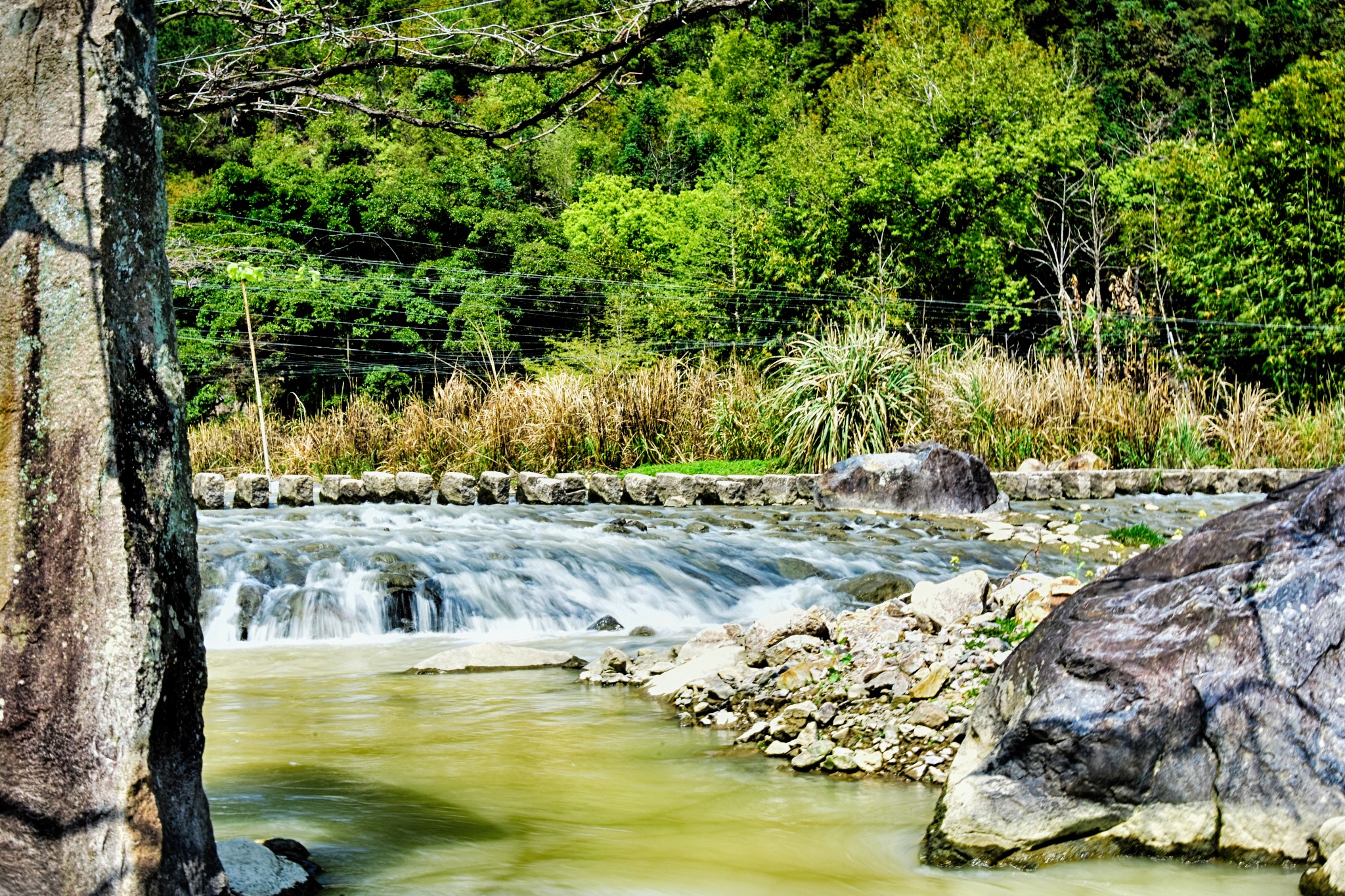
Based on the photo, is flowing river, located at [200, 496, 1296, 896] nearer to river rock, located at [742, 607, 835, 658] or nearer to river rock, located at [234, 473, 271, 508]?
river rock, located at [742, 607, 835, 658]

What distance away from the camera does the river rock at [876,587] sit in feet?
22.9

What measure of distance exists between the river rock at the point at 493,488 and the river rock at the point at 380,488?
819 millimetres

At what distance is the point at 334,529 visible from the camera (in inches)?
363

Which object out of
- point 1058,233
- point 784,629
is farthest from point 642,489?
point 1058,233

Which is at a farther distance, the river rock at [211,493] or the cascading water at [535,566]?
the river rock at [211,493]

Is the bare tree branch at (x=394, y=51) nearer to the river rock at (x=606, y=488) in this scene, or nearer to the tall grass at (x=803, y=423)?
the river rock at (x=606, y=488)

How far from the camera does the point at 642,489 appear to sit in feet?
37.6

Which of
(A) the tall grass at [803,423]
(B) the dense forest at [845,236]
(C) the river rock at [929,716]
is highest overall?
(B) the dense forest at [845,236]

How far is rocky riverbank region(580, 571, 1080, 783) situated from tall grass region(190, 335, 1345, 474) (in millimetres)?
7131

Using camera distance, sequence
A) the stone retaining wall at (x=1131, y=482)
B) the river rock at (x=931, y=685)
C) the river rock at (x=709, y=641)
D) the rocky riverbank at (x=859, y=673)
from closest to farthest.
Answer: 1. the rocky riverbank at (x=859, y=673)
2. the river rock at (x=931, y=685)
3. the river rock at (x=709, y=641)
4. the stone retaining wall at (x=1131, y=482)

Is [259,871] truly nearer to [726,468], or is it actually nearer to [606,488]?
[606,488]

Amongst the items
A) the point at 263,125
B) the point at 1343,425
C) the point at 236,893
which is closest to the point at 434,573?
the point at 236,893

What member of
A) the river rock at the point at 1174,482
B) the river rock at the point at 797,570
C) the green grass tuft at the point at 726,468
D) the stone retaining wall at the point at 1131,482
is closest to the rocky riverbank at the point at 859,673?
the river rock at the point at 797,570

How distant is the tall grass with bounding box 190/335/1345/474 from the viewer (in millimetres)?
12531
